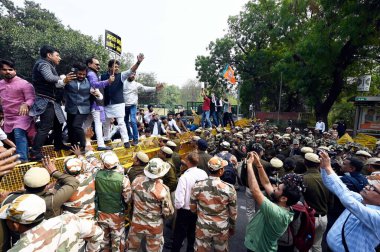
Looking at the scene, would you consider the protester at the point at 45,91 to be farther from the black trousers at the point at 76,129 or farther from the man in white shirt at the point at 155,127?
the man in white shirt at the point at 155,127

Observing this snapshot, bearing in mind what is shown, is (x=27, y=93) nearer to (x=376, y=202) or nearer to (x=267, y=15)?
(x=376, y=202)

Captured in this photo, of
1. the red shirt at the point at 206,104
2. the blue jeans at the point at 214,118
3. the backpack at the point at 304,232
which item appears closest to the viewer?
the backpack at the point at 304,232

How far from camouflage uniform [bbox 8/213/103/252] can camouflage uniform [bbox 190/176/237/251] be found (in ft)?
5.50

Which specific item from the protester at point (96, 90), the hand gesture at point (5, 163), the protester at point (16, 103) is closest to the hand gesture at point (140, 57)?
the protester at point (96, 90)

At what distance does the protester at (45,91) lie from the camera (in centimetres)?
364

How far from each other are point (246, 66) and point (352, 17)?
12.6 m

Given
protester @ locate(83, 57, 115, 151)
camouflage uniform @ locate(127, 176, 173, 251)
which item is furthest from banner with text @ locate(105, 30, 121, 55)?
camouflage uniform @ locate(127, 176, 173, 251)

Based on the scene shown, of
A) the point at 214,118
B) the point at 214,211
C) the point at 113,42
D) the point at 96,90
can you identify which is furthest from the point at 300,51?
the point at 214,211

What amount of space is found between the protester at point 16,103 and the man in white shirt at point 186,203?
248 cm

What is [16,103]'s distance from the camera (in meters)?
3.69

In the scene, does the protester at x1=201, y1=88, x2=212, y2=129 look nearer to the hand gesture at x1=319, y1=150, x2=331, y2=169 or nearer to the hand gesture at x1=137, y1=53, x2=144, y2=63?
the hand gesture at x1=137, y1=53, x2=144, y2=63

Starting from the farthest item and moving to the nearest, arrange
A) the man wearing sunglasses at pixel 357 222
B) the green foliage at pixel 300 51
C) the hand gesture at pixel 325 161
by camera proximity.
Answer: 1. the green foliage at pixel 300 51
2. the hand gesture at pixel 325 161
3. the man wearing sunglasses at pixel 357 222

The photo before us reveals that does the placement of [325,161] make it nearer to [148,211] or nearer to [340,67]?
[148,211]

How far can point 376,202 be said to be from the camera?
2.17m
